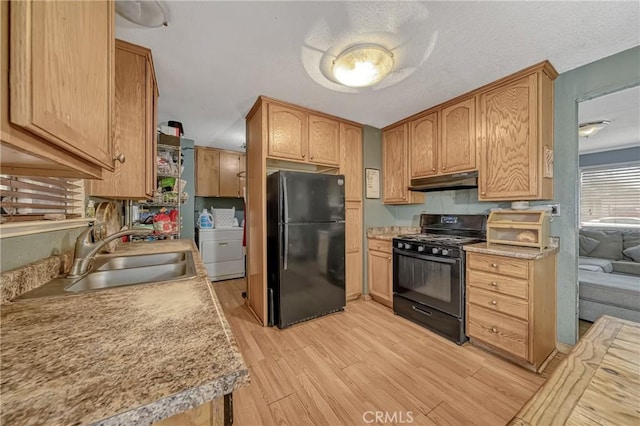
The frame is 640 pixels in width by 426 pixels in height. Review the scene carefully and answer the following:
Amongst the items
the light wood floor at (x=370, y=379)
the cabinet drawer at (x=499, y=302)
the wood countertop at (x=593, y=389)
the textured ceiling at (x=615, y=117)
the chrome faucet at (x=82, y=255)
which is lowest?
the light wood floor at (x=370, y=379)

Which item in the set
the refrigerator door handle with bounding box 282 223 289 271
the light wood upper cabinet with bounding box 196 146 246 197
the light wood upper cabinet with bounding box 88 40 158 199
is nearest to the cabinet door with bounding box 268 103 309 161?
the refrigerator door handle with bounding box 282 223 289 271

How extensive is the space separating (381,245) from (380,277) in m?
0.40

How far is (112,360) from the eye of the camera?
0.49 m

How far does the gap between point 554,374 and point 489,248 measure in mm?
1592

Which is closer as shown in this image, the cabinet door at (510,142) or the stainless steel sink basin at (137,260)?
the stainless steel sink basin at (137,260)

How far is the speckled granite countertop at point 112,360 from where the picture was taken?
37 cm

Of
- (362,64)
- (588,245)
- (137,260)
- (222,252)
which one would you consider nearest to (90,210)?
(137,260)

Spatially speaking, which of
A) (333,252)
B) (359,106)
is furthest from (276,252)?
(359,106)

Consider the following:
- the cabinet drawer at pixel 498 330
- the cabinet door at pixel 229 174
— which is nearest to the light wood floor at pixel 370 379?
the cabinet drawer at pixel 498 330

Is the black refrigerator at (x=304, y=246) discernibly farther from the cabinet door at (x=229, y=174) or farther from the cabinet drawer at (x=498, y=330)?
the cabinet door at (x=229, y=174)

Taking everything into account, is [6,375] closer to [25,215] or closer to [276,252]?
[25,215]

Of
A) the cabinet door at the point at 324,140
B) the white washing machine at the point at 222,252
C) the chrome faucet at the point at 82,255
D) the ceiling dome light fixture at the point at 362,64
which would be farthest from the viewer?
the white washing machine at the point at 222,252

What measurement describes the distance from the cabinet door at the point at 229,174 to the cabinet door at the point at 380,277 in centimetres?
273

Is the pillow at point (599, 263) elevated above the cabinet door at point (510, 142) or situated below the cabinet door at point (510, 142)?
below
